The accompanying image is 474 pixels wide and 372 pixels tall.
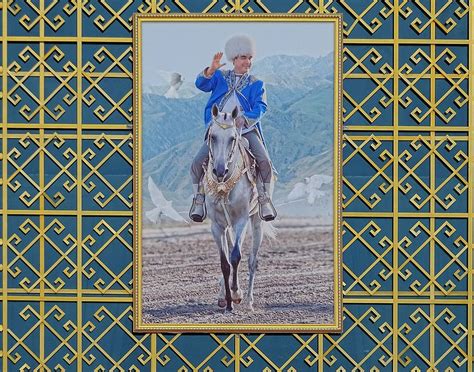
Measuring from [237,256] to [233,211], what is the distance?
240 millimetres

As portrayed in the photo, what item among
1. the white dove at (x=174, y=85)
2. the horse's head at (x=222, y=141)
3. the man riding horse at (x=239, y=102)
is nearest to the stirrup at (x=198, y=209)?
the man riding horse at (x=239, y=102)

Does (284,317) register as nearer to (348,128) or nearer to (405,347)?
(405,347)

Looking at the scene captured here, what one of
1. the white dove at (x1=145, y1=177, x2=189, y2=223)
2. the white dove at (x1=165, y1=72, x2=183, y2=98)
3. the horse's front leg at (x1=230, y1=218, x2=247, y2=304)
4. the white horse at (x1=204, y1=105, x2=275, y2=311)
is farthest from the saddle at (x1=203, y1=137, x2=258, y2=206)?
the white dove at (x1=165, y1=72, x2=183, y2=98)

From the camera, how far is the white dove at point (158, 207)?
15.4ft

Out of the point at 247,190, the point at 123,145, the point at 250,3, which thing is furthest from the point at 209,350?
the point at 250,3

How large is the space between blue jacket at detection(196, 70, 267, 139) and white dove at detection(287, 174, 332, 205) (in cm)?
35

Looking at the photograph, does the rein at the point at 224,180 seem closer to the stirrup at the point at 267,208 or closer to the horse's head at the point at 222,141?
the horse's head at the point at 222,141

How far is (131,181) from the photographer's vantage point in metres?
4.73

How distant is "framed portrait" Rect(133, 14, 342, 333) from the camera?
4.70 metres

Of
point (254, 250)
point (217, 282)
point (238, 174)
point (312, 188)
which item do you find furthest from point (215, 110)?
point (217, 282)

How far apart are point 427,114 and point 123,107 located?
5.30ft

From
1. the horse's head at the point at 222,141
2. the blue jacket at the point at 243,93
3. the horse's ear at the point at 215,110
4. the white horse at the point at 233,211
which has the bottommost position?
the white horse at the point at 233,211

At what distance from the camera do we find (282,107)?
4.72 metres

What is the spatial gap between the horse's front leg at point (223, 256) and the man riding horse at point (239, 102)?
98mm
